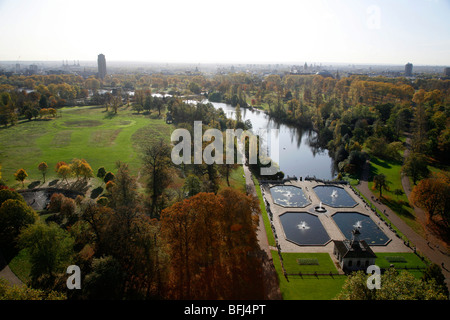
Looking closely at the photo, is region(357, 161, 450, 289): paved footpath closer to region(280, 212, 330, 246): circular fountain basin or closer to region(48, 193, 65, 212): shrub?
region(280, 212, 330, 246): circular fountain basin

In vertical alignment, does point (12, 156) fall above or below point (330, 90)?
below

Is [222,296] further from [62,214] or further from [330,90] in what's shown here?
[330,90]

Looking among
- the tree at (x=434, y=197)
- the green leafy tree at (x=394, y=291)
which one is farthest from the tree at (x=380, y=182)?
the green leafy tree at (x=394, y=291)

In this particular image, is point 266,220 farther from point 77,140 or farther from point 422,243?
point 77,140
